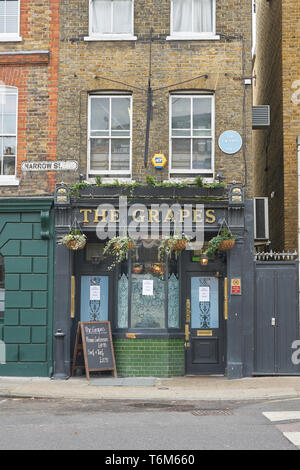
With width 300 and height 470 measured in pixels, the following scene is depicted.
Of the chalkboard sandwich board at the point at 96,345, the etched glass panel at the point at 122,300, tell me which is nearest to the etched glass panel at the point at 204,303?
the etched glass panel at the point at 122,300

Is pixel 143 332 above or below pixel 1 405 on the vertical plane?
above

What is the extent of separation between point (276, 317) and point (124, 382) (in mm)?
3601

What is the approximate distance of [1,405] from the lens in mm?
11289

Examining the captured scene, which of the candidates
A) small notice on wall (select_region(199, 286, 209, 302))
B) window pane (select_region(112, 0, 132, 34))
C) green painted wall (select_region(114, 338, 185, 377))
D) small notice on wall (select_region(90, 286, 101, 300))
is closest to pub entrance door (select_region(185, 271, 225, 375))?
small notice on wall (select_region(199, 286, 209, 302))

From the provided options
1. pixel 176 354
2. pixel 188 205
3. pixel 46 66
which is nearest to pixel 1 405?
pixel 176 354

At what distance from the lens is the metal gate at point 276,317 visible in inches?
561

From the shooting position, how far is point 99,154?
1481 centimetres

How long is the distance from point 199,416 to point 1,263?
6.61 m

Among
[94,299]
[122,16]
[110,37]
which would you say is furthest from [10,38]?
[94,299]

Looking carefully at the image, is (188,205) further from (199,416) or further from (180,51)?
(199,416)

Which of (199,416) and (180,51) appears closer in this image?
(199,416)

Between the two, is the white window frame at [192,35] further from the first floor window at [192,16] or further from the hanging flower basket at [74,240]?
the hanging flower basket at [74,240]

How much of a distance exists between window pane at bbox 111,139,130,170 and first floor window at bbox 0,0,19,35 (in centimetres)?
361

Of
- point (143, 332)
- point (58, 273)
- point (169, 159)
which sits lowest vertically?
point (143, 332)
